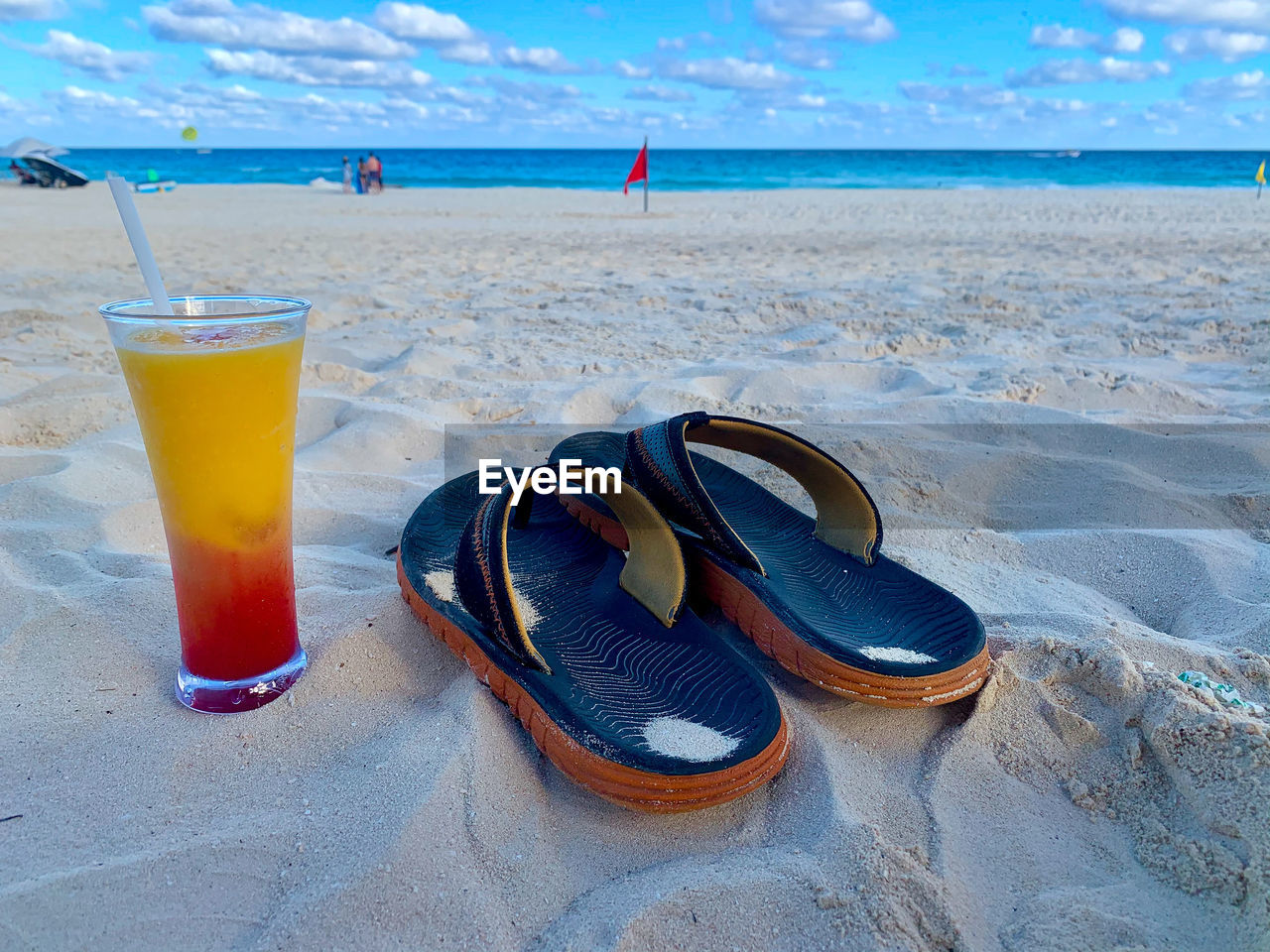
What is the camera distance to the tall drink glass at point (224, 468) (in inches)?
41.1

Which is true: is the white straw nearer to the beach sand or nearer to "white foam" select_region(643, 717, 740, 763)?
the beach sand

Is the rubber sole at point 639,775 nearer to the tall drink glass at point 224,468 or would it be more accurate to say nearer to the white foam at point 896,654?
the white foam at point 896,654

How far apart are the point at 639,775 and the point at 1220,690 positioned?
2.89 feet

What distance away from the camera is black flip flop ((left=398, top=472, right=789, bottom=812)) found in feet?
3.47

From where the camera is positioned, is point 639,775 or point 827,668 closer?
point 639,775

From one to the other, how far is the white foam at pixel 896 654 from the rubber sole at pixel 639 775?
0.69 ft

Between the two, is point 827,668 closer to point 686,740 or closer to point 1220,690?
point 686,740

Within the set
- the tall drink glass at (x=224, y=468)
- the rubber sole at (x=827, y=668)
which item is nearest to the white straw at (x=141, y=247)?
the tall drink glass at (x=224, y=468)

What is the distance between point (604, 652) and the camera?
1.33 m

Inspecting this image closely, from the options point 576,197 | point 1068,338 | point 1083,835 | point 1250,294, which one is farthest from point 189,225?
point 1083,835

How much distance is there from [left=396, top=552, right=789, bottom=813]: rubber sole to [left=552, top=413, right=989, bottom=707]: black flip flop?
0.63 feet

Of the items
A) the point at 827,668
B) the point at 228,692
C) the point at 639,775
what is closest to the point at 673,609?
the point at 827,668

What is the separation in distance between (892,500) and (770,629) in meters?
0.84

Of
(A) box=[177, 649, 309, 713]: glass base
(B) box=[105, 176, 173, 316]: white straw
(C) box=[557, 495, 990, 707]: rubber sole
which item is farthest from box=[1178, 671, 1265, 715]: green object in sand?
(B) box=[105, 176, 173, 316]: white straw
